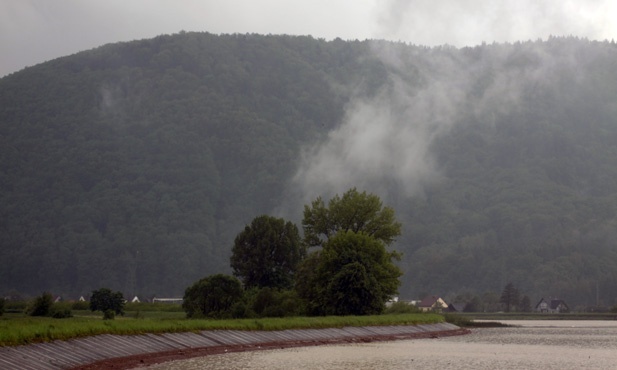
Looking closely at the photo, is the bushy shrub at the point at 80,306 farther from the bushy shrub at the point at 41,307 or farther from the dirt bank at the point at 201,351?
the dirt bank at the point at 201,351

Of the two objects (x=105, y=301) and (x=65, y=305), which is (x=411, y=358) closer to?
(x=65, y=305)

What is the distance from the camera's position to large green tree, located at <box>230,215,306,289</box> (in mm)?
112812

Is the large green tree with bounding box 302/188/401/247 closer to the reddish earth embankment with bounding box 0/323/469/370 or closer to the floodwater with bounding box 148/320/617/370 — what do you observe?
the reddish earth embankment with bounding box 0/323/469/370

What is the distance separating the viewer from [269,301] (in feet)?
290

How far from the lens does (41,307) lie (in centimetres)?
8150

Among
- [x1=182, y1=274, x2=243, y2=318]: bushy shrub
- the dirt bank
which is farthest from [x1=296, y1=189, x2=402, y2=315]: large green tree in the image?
the dirt bank

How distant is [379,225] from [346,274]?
15.6 meters

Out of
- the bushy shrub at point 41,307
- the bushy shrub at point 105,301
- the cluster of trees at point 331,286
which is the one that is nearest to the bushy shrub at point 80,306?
the bushy shrub at point 105,301

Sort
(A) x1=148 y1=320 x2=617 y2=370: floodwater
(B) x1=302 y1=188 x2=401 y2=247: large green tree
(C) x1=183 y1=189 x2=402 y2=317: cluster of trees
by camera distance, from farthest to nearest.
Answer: (B) x1=302 y1=188 x2=401 y2=247: large green tree
(C) x1=183 y1=189 x2=402 y2=317: cluster of trees
(A) x1=148 y1=320 x2=617 y2=370: floodwater

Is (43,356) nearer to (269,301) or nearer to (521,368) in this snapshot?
(521,368)

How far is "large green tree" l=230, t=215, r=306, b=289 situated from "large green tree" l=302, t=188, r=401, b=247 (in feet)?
24.3

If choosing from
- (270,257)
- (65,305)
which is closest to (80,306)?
(65,305)

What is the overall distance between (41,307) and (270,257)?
3678cm

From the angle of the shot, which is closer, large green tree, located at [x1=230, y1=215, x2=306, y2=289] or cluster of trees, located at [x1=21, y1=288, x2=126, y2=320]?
cluster of trees, located at [x1=21, y1=288, x2=126, y2=320]
